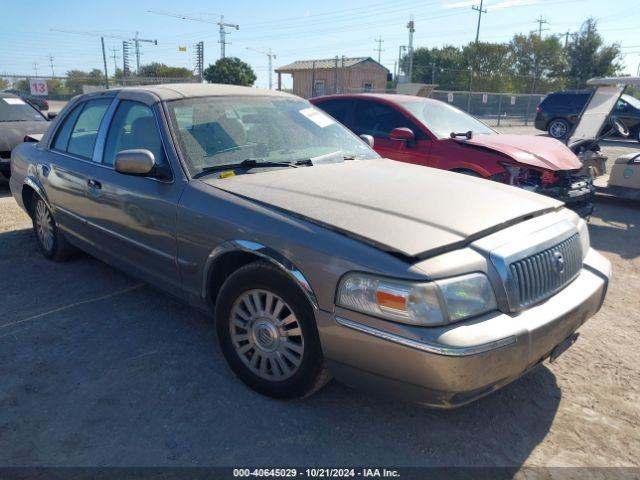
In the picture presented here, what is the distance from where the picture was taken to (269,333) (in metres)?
2.72

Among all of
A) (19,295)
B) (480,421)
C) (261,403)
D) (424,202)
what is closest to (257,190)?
(424,202)

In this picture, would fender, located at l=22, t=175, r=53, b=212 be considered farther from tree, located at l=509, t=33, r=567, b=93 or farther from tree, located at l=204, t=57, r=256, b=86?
tree, located at l=509, t=33, r=567, b=93

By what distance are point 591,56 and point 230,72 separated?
30701 millimetres

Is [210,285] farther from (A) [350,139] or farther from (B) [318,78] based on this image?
(B) [318,78]

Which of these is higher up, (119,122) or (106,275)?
(119,122)

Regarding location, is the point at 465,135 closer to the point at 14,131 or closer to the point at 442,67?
the point at 14,131

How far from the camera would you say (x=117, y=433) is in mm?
2553

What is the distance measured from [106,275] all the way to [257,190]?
246cm

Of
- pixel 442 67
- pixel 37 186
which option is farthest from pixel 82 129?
pixel 442 67

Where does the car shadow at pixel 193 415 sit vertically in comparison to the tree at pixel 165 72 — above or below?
below

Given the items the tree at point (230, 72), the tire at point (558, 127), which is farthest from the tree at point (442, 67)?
the tire at point (558, 127)

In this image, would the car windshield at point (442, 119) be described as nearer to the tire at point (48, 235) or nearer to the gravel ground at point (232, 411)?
the gravel ground at point (232, 411)

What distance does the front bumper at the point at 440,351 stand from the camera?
2.11m

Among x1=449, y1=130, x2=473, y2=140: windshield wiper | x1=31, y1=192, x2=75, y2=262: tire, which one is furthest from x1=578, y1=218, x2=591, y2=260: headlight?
x1=31, y1=192, x2=75, y2=262: tire
